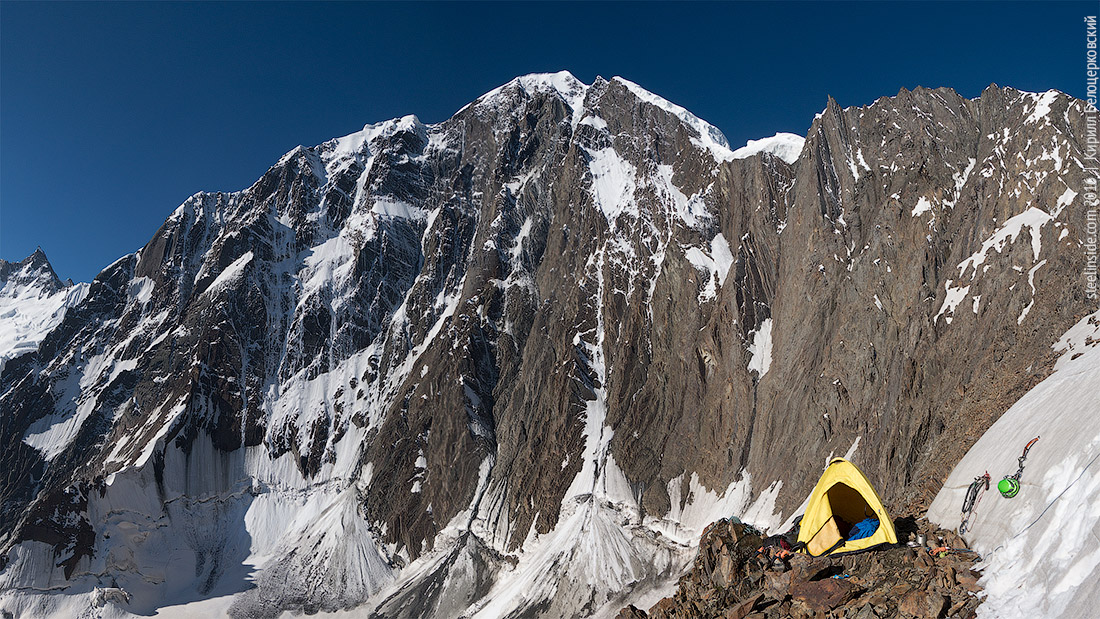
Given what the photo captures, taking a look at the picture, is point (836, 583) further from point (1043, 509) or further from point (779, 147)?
point (779, 147)

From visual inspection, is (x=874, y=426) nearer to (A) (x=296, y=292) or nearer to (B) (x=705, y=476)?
(B) (x=705, y=476)

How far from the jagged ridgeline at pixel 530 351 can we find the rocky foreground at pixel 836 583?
5865mm

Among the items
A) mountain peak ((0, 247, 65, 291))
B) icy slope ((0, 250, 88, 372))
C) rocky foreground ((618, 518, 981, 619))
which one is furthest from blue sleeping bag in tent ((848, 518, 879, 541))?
mountain peak ((0, 247, 65, 291))

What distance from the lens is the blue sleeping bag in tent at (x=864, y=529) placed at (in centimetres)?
1877

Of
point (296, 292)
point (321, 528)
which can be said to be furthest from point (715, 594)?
point (296, 292)

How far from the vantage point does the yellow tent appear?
767 inches

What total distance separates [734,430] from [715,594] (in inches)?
1962

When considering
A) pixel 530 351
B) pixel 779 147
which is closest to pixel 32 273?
pixel 530 351

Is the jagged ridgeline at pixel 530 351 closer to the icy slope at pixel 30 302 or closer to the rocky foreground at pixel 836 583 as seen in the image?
the rocky foreground at pixel 836 583

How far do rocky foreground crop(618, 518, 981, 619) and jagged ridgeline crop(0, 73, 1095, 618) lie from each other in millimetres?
5865

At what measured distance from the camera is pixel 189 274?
12800cm

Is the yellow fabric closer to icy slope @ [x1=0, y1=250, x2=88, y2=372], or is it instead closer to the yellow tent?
the yellow tent

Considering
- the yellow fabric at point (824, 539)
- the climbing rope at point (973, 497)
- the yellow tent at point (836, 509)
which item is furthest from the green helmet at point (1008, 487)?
the yellow fabric at point (824, 539)

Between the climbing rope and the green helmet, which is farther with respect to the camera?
the climbing rope
